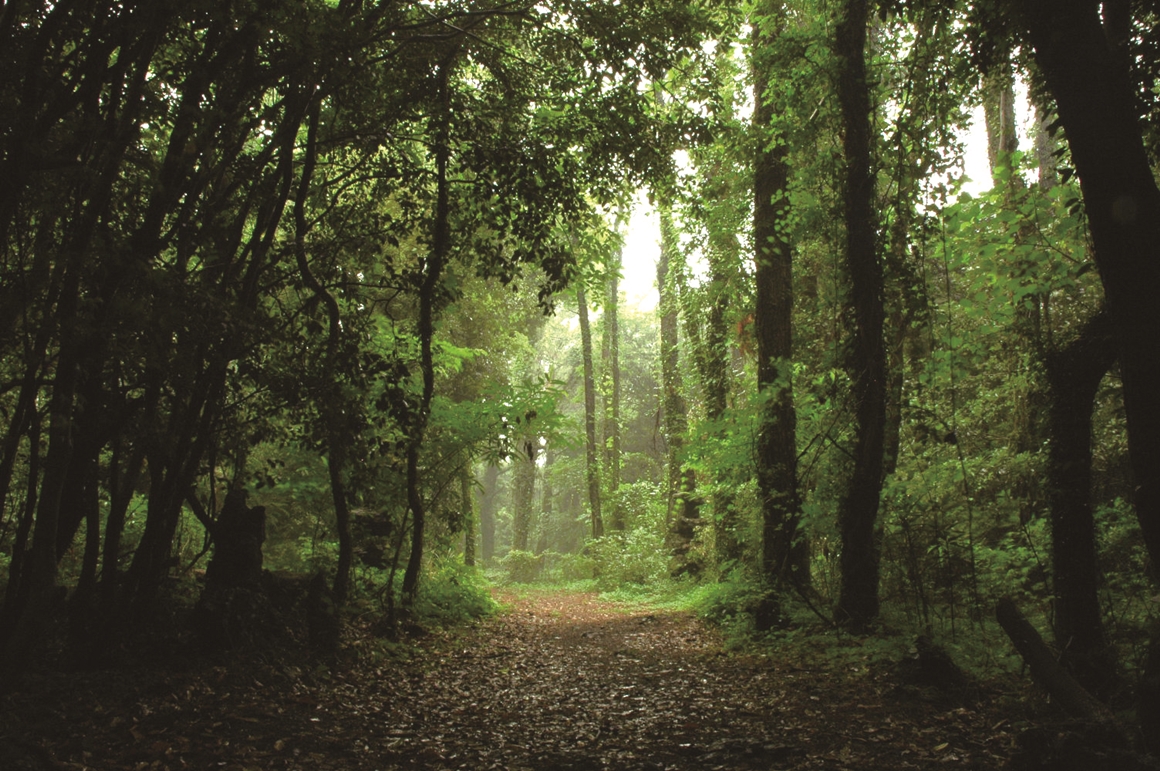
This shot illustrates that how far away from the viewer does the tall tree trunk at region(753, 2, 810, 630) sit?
8.74 m

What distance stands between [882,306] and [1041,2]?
349 cm

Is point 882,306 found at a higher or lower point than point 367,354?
higher

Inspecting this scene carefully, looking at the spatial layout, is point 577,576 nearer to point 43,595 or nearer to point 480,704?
point 480,704

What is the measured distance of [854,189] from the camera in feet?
23.7

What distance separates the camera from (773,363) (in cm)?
912

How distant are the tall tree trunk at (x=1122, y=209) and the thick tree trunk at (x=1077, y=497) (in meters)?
1.10

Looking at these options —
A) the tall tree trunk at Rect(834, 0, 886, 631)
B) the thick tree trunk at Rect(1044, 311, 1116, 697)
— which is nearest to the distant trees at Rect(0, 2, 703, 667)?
the tall tree trunk at Rect(834, 0, 886, 631)

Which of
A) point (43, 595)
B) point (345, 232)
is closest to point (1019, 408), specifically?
point (345, 232)

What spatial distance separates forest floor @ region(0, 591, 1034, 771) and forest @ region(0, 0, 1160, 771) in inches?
3.8

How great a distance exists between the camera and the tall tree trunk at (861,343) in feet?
23.1

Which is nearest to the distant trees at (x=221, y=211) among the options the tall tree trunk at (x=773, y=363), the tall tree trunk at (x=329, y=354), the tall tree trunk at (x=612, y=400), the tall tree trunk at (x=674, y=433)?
the tall tree trunk at (x=329, y=354)

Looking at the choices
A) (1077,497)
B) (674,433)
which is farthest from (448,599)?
(674,433)

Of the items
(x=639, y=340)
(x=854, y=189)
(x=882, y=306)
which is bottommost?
(x=882, y=306)

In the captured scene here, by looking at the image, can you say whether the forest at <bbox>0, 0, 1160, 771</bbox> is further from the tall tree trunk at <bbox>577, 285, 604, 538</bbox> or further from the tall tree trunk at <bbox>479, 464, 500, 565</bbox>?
the tall tree trunk at <bbox>479, 464, 500, 565</bbox>
